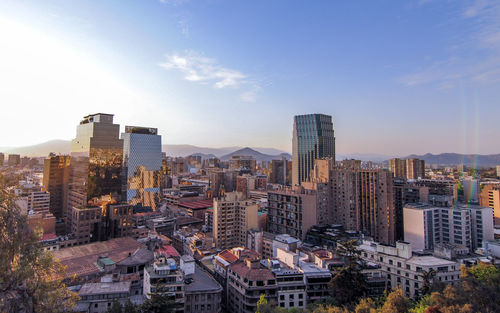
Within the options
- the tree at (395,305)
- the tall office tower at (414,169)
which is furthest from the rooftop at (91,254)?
the tall office tower at (414,169)

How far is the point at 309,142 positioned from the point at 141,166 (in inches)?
1817

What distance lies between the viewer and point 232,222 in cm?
3472

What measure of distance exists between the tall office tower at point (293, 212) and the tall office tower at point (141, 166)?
3948cm

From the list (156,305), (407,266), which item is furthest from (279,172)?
(156,305)

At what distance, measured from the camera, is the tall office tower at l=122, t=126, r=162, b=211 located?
7256cm

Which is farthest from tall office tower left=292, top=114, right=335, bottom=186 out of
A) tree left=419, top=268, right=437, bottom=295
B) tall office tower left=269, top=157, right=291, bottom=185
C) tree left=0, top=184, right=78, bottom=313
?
tree left=0, top=184, right=78, bottom=313

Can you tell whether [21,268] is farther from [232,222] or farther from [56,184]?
[56,184]

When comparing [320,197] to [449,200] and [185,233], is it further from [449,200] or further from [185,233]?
[185,233]

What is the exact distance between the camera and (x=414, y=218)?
3294cm

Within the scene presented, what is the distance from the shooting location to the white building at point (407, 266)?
71.4 feet

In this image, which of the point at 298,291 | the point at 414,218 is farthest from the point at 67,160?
the point at 414,218

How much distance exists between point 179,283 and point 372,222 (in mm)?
29425

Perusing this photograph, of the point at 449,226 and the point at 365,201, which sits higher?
the point at 365,201

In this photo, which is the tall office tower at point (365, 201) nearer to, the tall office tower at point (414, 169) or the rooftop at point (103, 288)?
the rooftop at point (103, 288)
